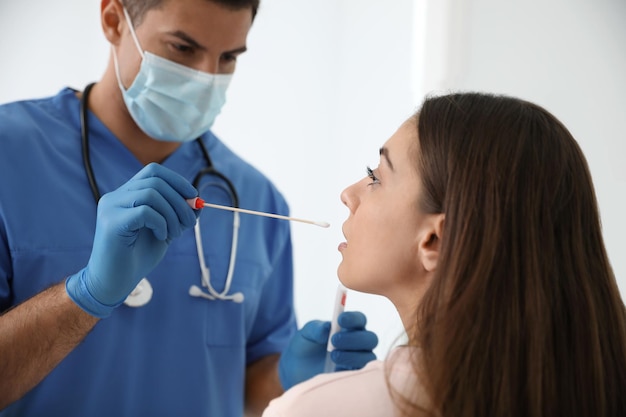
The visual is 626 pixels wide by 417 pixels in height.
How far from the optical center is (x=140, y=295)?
1.38m

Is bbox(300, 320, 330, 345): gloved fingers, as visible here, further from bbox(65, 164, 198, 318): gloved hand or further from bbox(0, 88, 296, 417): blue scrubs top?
bbox(65, 164, 198, 318): gloved hand

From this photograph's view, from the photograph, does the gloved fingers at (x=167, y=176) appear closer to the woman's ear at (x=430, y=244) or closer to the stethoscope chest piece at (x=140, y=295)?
the stethoscope chest piece at (x=140, y=295)

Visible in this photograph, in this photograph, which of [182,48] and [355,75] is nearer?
[182,48]

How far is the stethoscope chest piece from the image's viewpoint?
1361 mm

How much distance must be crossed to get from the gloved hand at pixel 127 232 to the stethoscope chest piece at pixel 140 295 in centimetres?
19

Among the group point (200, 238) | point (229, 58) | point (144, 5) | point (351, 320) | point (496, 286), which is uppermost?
point (144, 5)

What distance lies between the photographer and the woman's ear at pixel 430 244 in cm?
104

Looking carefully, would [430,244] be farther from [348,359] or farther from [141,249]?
[141,249]

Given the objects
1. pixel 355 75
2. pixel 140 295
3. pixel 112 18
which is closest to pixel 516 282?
pixel 140 295

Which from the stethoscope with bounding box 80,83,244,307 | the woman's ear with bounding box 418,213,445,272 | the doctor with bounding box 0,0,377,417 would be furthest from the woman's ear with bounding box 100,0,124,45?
→ the woman's ear with bounding box 418,213,445,272

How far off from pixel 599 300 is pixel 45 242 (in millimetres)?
1036

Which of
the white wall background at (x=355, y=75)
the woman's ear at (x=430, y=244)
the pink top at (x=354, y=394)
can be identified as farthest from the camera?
the white wall background at (x=355, y=75)

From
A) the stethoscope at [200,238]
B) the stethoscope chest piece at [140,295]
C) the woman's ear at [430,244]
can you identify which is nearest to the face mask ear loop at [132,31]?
the stethoscope at [200,238]

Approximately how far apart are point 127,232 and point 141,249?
0.07 metres
